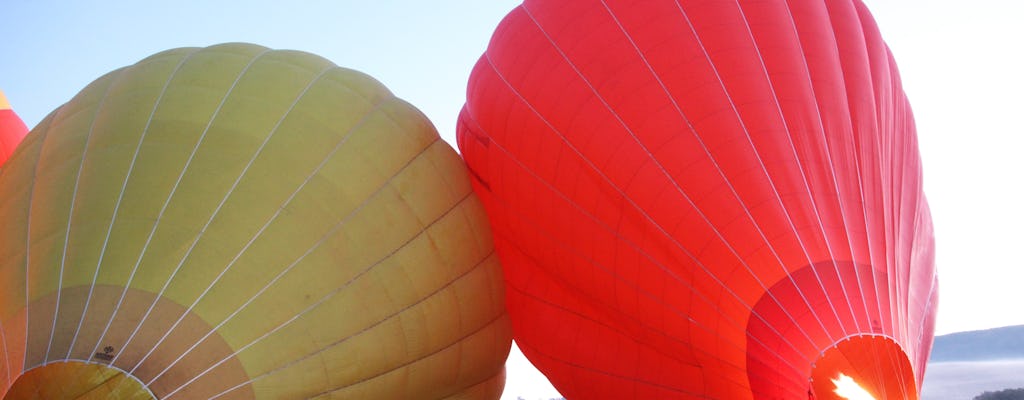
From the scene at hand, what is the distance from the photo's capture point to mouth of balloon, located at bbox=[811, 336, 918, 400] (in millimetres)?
4910

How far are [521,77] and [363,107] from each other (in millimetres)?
1371

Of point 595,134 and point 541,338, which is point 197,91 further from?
point 541,338

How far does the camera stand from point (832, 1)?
690cm

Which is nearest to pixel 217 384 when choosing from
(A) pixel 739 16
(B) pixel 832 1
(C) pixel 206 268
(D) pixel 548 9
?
(C) pixel 206 268

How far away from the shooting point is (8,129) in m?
8.80

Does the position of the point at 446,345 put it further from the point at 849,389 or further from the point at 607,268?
the point at 849,389

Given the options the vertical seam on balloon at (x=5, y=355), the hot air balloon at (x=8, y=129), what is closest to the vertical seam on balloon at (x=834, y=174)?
the vertical seam on balloon at (x=5, y=355)

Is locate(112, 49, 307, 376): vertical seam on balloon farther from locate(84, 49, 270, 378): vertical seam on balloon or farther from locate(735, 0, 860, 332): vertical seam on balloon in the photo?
locate(735, 0, 860, 332): vertical seam on balloon

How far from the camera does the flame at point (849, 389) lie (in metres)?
4.92

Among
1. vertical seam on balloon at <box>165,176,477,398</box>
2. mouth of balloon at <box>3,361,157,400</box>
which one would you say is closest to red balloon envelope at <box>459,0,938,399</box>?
vertical seam on balloon at <box>165,176,477,398</box>

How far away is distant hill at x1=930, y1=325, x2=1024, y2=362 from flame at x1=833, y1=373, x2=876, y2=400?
93.4 ft

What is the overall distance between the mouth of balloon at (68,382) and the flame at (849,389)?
14.1 ft

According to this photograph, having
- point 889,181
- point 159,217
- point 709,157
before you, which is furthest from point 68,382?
point 889,181

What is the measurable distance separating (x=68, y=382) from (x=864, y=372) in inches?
190
